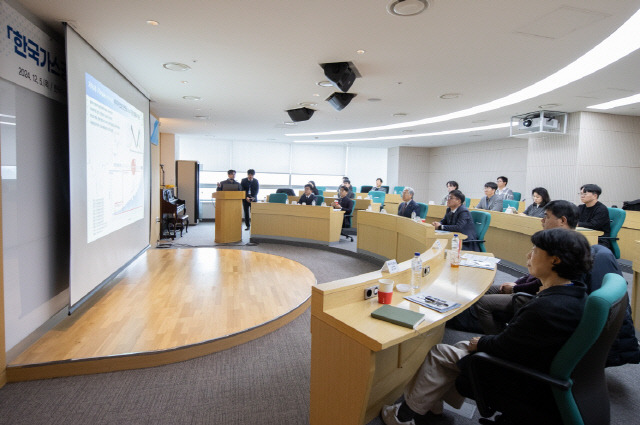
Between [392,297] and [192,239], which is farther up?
Answer: [392,297]

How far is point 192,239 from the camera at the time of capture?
8211 millimetres

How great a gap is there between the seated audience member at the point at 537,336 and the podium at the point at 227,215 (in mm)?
6005

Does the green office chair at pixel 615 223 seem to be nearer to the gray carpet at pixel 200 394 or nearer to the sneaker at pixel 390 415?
the gray carpet at pixel 200 394

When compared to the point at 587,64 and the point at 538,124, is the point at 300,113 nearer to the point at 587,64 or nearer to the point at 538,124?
the point at 587,64

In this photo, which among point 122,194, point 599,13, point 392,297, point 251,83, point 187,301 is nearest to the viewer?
point 392,297

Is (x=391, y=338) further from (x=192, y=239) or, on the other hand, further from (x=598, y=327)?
(x=192, y=239)

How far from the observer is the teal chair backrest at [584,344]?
1.40m

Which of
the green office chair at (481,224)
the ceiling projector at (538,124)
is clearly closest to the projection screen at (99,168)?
the green office chair at (481,224)

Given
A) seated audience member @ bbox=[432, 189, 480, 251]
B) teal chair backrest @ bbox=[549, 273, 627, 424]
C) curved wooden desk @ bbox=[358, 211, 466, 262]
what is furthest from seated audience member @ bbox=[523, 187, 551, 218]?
teal chair backrest @ bbox=[549, 273, 627, 424]

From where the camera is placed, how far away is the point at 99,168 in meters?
3.53

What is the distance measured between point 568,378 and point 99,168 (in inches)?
157

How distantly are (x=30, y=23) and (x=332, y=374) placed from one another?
3.53m

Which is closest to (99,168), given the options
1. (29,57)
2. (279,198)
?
(29,57)

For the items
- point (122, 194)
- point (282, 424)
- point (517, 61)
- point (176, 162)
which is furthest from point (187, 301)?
point (176, 162)
